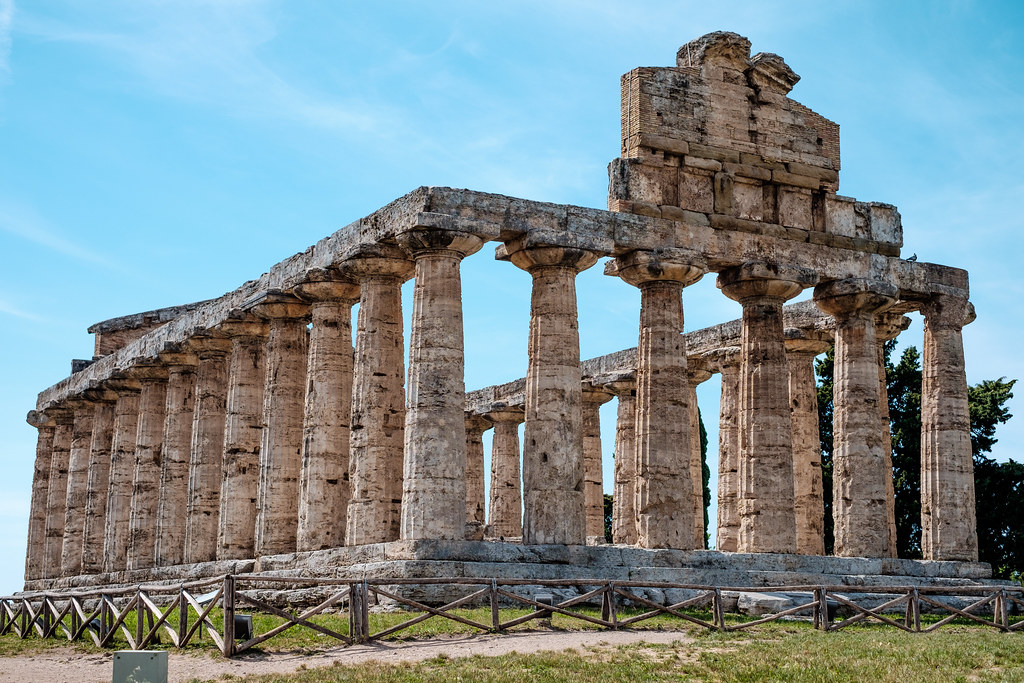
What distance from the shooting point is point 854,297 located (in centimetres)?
3572

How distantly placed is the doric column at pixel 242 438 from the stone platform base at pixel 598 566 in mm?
1208

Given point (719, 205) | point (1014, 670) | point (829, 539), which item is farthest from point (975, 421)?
point (1014, 670)

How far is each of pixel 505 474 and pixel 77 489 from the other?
16.7m

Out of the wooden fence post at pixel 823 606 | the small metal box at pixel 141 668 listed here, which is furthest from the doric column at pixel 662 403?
the small metal box at pixel 141 668

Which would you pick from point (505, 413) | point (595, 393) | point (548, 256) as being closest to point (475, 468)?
point (505, 413)

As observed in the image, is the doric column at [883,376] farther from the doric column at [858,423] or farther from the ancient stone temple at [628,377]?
the doric column at [858,423]

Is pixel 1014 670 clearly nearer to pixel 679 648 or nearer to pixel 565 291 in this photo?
pixel 679 648

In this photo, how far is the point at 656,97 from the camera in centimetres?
3419

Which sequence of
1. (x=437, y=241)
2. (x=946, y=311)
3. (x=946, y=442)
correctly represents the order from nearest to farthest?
(x=437, y=241)
(x=946, y=442)
(x=946, y=311)

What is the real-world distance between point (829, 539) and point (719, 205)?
23436 mm

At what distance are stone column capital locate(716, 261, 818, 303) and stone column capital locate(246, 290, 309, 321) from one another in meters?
11.3

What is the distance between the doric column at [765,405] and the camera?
34.2 m

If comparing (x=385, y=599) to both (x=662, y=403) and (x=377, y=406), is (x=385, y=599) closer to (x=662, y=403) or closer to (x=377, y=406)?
(x=377, y=406)

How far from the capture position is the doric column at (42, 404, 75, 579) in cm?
5353
